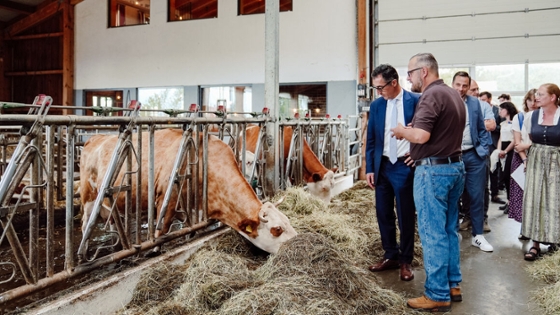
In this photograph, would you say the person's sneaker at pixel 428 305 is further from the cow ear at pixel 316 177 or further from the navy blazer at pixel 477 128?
the cow ear at pixel 316 177

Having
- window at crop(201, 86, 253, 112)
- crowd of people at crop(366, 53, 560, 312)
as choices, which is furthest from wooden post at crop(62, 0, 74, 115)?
crowd of people at crop(366, 53, 560, 312)

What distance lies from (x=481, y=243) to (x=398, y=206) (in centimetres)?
150

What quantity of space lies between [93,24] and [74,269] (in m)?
13.9

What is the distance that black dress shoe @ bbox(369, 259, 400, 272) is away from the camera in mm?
3934

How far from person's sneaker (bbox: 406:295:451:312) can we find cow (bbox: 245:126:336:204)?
11.7 feet

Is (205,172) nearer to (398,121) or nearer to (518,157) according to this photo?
(398,121)

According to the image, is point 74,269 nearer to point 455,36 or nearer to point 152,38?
point 455,36

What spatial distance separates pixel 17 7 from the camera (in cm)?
1502

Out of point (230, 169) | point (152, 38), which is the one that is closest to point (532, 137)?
point (230, 169)

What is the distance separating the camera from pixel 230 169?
14.3 ft

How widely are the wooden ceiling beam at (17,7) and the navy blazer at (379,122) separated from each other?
48.6 ft

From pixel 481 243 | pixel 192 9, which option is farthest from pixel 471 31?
pixel 192 9

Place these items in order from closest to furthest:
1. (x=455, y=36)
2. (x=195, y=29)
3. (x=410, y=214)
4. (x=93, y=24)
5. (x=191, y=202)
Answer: (x=410, y=214) → (x=191, y=202) → (x=455, y=36) → (x=195, y=29) → (x=93, y=24)

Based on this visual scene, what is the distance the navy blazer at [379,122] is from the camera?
3.72 m
